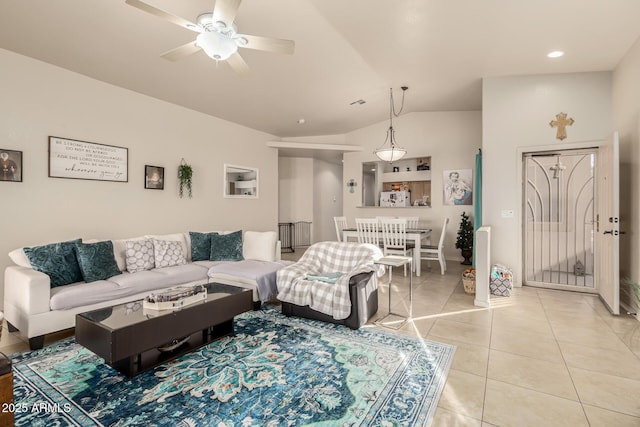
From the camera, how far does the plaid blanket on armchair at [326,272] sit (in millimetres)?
2973

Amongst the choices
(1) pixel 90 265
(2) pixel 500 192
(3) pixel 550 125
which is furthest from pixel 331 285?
(3) pixel 550 125

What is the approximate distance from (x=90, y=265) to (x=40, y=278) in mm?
546

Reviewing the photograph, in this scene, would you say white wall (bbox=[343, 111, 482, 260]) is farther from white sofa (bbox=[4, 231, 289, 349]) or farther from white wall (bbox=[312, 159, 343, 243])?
white sofa (bbox=[4, 231, 289, 349])

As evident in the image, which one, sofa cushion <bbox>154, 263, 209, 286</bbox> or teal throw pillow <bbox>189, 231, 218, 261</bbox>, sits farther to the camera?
teal throw pillow <bbox>189, 231, 218, 261</bbox>

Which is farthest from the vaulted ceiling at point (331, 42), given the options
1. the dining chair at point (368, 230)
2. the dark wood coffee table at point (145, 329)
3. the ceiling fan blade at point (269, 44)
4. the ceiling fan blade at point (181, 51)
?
the dark wood coffee table at point (145, 329)

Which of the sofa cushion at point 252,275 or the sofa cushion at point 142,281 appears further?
the sofa cushion at point 252,275

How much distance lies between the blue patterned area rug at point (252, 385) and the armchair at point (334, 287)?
0.94ft

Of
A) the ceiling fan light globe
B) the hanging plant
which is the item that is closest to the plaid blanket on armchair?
the ceiling fan light globe

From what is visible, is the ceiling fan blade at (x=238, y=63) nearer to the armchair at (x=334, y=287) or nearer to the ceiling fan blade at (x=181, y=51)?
the ceiling fan blade at (x=181, y=51)

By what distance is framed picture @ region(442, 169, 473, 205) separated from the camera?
6.61m

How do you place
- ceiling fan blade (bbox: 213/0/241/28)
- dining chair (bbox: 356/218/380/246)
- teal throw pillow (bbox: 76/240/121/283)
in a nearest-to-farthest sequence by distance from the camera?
ceiling fan blade (bbox: 213/0/241/28) < teal throw pillow (bbox: 76/240/121/283) < dining chair (bbox: 356/218/380/246)

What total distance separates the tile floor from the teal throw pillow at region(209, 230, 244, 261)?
1783 mm

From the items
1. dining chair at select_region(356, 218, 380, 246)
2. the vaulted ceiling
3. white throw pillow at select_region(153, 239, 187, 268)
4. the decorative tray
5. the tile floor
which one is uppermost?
the vaulted ceiling

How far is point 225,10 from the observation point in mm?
2164
